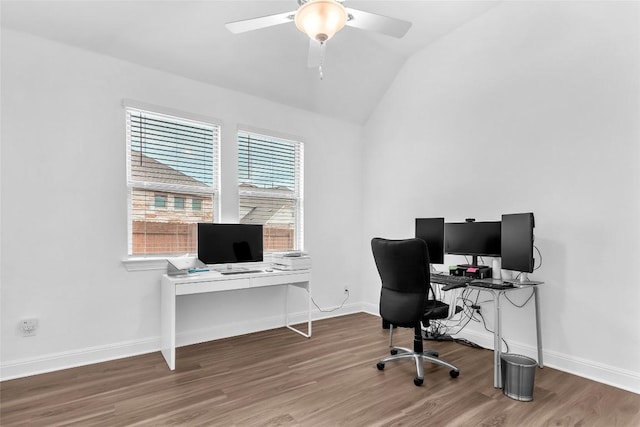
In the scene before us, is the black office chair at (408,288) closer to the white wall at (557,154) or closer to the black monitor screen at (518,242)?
the black monitor screen at (518,242)

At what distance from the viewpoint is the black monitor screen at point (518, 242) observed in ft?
9.52

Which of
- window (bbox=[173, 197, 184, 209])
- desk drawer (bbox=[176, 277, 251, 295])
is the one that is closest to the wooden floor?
desk drawer (bbox=[176, 277, 251, 295])

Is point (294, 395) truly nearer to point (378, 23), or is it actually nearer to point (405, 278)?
point (405, 278)

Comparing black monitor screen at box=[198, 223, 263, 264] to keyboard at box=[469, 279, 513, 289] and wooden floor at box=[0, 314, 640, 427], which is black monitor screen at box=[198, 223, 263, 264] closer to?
wooden floor at box=[0, 314, 640, 427]

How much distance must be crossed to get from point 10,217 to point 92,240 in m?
0.59

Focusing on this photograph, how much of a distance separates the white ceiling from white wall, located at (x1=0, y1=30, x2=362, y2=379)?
18 centimetres

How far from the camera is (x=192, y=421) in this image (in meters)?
2.20

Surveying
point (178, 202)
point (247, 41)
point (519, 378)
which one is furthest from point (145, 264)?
point (519, 378)

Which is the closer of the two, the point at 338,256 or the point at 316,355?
the point at 316,355

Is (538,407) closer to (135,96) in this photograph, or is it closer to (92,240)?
(92,240)

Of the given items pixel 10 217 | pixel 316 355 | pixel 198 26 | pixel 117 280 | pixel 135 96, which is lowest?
pixel 316 355

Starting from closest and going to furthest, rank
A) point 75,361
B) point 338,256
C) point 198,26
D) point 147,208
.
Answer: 1. point 75,361
2. point 198,26
3. point 147,208
4. point 338,256

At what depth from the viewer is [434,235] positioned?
3.77 meters

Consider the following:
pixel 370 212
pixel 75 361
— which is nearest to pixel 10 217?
pixel 75 361
